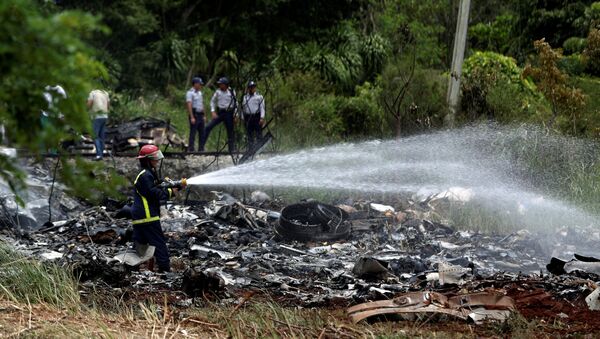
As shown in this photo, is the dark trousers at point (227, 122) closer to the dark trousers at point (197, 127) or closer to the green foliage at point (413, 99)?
the dark trousers at point (197, 127)

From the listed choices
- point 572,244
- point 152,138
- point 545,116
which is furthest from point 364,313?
point 152,138

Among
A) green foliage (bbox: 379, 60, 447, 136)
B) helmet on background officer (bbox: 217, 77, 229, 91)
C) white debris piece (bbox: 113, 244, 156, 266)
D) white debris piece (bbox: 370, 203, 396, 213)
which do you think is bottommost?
white debris piece (bbox: 370, 203, 396, 213)

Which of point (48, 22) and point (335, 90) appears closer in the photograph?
point (48, 22)

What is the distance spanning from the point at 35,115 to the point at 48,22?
589 mm

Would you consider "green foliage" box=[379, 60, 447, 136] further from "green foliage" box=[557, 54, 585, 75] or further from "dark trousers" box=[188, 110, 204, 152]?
"dark trousers" box=[188, 110, 204, 152]

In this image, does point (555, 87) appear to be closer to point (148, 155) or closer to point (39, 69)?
point (148, 155)

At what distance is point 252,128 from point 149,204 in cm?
774

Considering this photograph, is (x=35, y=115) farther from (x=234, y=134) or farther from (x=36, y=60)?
(x=234, y=134)

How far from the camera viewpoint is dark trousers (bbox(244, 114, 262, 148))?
1764cm

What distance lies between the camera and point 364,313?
25.0 ft

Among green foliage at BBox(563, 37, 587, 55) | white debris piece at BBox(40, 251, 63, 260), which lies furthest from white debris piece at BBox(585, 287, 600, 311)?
green foliage at BBox(563, 37, 587, 55)

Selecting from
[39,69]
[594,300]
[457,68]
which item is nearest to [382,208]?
[457,68]

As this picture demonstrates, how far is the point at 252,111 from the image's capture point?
703 inches

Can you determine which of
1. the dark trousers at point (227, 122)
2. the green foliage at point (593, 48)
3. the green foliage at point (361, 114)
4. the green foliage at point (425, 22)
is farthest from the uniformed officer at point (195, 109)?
the green foliage at point (425, 22)
